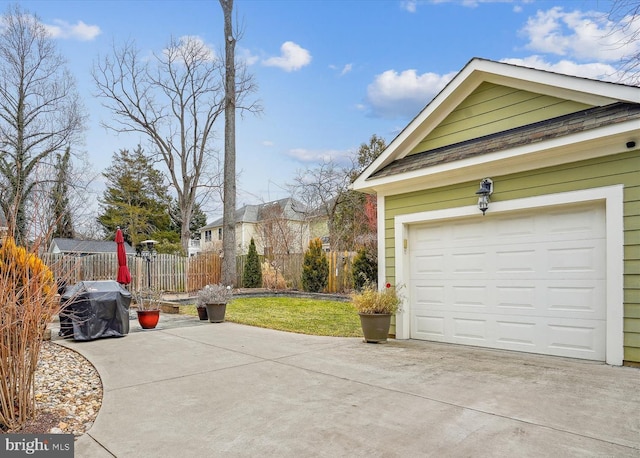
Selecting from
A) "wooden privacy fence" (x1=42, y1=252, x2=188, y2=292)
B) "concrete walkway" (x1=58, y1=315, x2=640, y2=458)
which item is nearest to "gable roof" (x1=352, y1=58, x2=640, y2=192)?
"concrete walkway" (x1=58, y1=315, x2=640, y2=458)

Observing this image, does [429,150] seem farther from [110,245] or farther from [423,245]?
[110,245]

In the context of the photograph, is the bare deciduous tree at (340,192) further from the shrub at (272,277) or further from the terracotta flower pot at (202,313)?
the terracotta flower pot at (202,313)

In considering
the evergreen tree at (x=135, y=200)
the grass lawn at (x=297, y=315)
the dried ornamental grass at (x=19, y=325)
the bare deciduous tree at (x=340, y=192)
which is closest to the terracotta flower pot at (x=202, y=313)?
the grass lawn at (x=297, y=315)

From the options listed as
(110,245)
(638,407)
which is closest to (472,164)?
(638,407)

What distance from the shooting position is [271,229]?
814 inches

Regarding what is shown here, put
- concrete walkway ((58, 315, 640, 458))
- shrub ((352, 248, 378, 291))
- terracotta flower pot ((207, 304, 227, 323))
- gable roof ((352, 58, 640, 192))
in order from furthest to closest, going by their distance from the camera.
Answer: shrub ((352, 248, 378, 291)) → terracotta flower pot ((207, 304, 227, 323)) → gable roof ((352, 58, 640, 192)) → concrete walkway ((58, 315, 640, 458))

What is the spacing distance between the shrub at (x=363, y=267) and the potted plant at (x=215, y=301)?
5375 mm

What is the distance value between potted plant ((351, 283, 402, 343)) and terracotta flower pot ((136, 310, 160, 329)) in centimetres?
441

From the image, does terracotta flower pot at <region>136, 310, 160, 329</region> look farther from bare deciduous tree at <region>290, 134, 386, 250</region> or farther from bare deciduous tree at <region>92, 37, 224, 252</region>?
bare deciduous tree at <region>92, 37, 224, 252</region>

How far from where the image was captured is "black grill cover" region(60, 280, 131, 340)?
23.0ft

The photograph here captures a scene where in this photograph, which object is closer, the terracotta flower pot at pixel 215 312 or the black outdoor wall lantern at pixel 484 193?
the black outdoor wall lantern at pixel 484 193

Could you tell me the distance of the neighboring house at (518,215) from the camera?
480cm

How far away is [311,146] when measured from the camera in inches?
842

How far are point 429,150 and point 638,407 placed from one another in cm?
477
